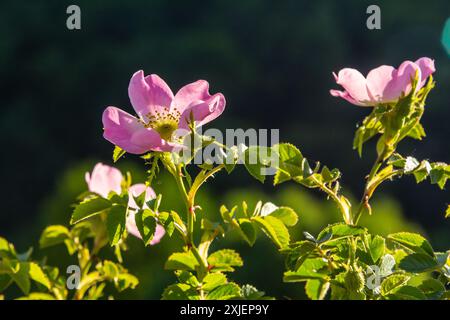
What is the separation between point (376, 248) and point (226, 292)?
0.10 meters

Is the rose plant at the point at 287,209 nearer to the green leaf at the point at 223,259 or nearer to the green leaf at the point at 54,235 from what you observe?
the green leaf at the point at 223,259

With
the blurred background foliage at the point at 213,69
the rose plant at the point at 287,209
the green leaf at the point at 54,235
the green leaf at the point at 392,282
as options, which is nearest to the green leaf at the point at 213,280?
the rose plant at the point at 287,209

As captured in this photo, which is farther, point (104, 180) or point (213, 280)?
point (104, 180)

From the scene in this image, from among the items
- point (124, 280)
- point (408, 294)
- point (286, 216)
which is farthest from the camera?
point (124, 280)

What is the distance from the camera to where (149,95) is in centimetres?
53

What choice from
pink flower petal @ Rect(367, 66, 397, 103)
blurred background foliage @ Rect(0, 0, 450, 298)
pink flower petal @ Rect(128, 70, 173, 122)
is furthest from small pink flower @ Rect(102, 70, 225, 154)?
blurred background foliage @ Rect(0, 0, 450, 298)

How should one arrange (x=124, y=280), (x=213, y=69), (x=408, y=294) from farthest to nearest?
(x=213, y=69) < (x=124, y=280) < (x=408, y=294)

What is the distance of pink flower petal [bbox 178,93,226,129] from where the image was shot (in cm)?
49

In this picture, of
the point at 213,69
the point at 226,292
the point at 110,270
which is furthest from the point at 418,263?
the point at 213,69

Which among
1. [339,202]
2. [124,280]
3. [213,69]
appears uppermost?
[339,202]

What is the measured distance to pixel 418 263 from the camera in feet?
1.47

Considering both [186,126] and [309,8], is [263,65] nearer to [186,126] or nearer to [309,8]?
[309,8]

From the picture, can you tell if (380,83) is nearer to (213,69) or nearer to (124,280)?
(124,280)
